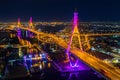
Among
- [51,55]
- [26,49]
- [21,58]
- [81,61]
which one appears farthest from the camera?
[26,49]

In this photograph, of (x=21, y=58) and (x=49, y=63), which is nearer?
(x=49, y=63)

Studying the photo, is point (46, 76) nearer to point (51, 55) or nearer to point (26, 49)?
point (51, 55)

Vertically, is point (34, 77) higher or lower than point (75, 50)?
lower

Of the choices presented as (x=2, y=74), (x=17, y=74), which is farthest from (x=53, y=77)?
(x=2, y=74)

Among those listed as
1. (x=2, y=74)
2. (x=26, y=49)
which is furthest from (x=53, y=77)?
(x=26, y=49)

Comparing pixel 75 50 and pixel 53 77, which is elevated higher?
pixel 75 50

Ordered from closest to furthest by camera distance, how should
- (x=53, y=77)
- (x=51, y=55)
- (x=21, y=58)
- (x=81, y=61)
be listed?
(x=53, y=77) → (x=81, y=61) → (x=21, y=58) → (x=51, y=55)

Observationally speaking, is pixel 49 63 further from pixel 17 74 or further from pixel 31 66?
pixel 17 74

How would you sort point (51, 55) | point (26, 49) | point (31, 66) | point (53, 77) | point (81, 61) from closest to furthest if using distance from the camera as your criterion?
1. point (53, 77)
2. point (81, 61)
3. point (31, 66)
4. point (51, 55)
5. point (26, 49)

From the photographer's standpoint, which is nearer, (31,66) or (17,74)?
(17,74)
